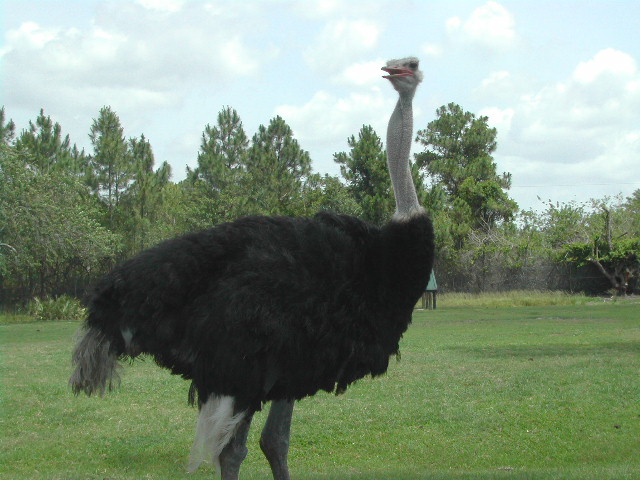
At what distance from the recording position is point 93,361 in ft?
15.9

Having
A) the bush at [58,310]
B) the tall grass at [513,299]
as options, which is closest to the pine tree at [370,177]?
the tall grass at [513,299]

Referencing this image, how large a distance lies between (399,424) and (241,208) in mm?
25438

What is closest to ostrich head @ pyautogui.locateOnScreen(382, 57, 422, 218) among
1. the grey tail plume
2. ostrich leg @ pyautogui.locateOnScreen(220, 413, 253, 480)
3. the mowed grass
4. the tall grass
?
ostrich leg @ pyautogui.locateOnScreen(220, 413, 253, 480)

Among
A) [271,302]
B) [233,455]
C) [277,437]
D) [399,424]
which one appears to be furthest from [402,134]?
[399,424]

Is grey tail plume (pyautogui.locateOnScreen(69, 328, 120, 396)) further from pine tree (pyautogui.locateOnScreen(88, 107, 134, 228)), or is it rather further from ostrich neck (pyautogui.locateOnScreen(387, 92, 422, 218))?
pine tree (pyautogui.locateOnScreen(88, 107, 134, 228))

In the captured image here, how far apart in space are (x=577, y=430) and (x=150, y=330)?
15.8 feet

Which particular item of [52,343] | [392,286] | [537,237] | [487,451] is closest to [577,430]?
[487,451]

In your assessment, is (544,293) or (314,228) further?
(544,293)

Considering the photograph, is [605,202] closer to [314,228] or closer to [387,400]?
[387,400]

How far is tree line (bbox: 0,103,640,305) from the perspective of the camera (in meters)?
28.9

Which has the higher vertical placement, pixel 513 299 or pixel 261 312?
pixel 261 312

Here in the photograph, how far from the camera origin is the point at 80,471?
6.54 m

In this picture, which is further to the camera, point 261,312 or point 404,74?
point 404,74

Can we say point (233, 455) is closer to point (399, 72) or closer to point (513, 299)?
point (399, 72)
